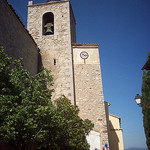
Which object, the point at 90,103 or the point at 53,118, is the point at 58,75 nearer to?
the point at 90,103

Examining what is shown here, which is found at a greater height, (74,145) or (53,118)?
(53,118)

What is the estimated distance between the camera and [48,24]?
12.3 m

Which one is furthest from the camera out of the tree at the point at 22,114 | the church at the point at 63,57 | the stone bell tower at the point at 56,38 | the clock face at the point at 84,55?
the clock face at the point at 84,55

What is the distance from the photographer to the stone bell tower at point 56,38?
1059 cm

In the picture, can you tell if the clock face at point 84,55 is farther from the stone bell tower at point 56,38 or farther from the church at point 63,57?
the stone bell tower at point 56,38

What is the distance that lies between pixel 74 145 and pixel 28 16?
9.84 meters

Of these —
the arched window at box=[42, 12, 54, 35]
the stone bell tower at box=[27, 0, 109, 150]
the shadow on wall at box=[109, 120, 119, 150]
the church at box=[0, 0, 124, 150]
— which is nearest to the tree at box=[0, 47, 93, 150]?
the church at box=[0, 0, 124, 150]

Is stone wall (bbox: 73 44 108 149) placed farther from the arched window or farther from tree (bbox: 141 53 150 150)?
tree (bbox: 141 53 150 150)

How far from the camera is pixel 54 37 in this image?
11.9m

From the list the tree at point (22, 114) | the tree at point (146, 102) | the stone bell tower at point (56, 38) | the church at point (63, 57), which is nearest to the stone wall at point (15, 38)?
the church at point (63, 57)

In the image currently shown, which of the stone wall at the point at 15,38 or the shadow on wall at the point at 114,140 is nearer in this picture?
the stone wall at the point at 15,38

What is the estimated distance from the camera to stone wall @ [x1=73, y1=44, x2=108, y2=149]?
1008 centimetres

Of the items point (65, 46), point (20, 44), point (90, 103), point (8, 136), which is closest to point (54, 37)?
point (65, 46)

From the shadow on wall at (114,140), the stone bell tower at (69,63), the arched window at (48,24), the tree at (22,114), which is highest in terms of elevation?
the arched window at (48,24)
